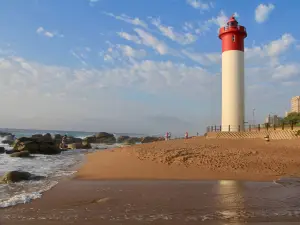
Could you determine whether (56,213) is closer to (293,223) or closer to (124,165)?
(293,223)

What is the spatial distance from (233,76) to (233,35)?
3.78 metres

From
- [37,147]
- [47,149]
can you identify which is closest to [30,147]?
[37,147]

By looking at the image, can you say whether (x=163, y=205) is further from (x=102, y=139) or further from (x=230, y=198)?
(x=102, y=139)

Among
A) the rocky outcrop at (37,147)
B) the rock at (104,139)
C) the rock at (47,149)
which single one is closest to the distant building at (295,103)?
the rock at (104,139)

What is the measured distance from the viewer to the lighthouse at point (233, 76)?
87.2ft

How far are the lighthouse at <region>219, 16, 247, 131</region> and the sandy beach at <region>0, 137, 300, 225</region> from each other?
1423cm

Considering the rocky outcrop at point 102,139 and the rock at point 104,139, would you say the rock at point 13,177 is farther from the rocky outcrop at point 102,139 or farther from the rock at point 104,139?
the rock at point 104,139

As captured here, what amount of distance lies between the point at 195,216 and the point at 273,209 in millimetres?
1559

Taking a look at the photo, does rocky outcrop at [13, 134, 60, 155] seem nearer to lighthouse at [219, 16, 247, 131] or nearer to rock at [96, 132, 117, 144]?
lighthouse at [219, 16, 247, 131]

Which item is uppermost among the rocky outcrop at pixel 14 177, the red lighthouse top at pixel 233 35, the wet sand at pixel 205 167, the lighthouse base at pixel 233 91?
the red lighthouse top at pixel 233 35

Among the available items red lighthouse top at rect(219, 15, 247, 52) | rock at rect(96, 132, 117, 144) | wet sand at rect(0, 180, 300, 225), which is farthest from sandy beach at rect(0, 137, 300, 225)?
rock at rect(96, 132, 117, 144)

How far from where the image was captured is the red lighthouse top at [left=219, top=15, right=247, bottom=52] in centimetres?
A: 2738

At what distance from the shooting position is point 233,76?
27.2 m

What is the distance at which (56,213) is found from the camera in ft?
18.3
